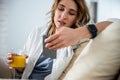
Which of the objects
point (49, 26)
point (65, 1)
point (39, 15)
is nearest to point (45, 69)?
point (49, 26)

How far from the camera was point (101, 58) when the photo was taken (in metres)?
0.98

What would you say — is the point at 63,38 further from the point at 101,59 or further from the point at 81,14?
the point at 81,14

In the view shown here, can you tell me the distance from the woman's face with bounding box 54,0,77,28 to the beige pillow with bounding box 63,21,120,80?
65cm

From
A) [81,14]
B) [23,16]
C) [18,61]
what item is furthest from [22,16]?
[18,61]

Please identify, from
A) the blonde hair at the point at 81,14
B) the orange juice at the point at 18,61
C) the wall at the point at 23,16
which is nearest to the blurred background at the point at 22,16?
the wall at the point at 23,16

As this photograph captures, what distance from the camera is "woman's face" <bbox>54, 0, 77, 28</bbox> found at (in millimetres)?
1696

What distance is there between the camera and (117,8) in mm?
3404

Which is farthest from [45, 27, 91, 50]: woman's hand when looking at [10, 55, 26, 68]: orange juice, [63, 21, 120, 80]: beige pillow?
[10, 55, 26, 68]: orange juice

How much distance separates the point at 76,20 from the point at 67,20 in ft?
0.34

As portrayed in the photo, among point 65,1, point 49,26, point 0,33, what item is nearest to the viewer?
point 65,1

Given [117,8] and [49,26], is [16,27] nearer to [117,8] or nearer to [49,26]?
[117,8]

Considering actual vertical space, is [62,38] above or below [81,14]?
above

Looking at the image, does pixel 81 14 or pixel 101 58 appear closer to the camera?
pixel 101 58

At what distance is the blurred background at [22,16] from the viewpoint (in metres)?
3.59
